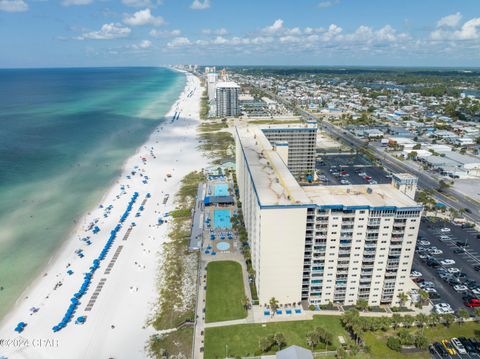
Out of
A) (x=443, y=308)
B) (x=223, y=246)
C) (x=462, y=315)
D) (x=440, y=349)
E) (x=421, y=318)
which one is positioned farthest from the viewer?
(x=223, y=246)

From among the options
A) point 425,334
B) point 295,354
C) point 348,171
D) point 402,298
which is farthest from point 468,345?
point 348,171

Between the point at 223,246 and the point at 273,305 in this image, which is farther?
the point at 223,246

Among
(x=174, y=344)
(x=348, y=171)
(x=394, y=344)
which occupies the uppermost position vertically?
(x=348, y=171)

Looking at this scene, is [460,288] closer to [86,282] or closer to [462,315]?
[462,315]

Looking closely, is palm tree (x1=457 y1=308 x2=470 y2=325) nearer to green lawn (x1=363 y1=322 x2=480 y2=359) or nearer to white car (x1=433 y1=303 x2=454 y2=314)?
green lawn (x1=363 y1=322 x2=480 y2=359)

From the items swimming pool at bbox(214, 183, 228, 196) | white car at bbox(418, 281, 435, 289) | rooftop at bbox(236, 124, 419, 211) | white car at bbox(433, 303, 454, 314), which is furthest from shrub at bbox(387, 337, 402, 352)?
swimming pool at bbox(214, 183, 228, 196)

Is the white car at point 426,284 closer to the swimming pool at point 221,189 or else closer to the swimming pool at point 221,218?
the swimming pool at point 221,218

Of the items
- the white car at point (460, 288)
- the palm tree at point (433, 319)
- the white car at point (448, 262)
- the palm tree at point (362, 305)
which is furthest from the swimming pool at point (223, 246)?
the white car at point (448, 262)
